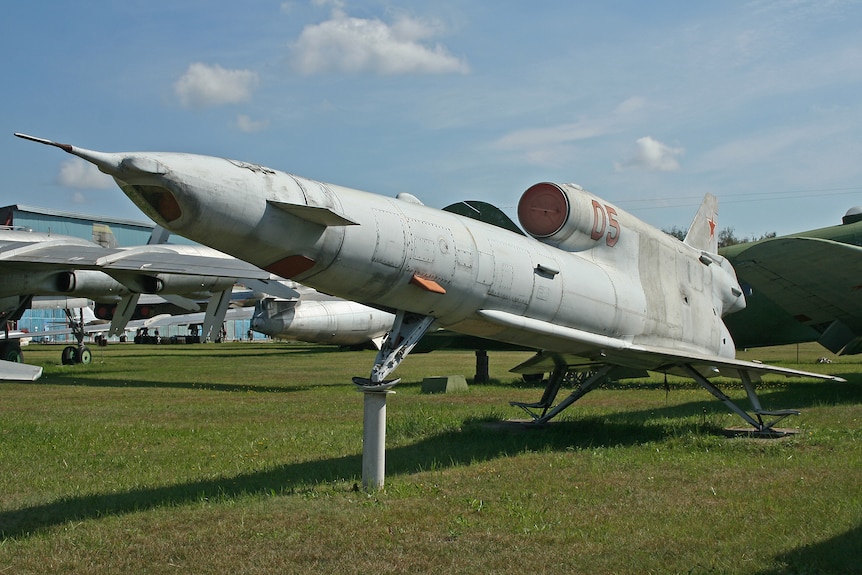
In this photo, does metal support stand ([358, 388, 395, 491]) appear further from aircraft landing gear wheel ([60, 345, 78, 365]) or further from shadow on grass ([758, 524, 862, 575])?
aircraft landing gear wheel ([60, 345, 78, 365])

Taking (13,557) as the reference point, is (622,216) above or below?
above

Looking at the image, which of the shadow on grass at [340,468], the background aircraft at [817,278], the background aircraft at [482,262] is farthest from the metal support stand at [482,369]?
the shadow on grass at [340,468]

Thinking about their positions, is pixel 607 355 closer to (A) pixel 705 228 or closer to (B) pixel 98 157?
(A) pixel 705 228

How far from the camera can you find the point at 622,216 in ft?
30.5

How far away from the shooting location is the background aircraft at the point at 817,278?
1262 cm

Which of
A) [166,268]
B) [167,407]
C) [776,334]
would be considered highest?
[166,268]

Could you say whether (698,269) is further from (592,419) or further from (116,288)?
(116,288)

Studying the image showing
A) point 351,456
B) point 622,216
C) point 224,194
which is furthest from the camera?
point 622,216

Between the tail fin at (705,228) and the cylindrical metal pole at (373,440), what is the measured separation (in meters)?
6.29

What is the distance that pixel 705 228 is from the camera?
11578 mm

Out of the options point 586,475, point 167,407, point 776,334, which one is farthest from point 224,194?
point 776,334

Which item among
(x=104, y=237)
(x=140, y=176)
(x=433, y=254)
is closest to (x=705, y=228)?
(x=433, y=254)

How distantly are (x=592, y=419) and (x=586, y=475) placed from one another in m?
3.53

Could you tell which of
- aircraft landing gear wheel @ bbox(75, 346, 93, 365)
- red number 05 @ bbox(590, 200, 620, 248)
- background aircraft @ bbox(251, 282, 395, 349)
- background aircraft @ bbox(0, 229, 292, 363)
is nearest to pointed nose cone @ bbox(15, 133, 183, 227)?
red number 05 @ bbox(590, 200, 620, 248)
